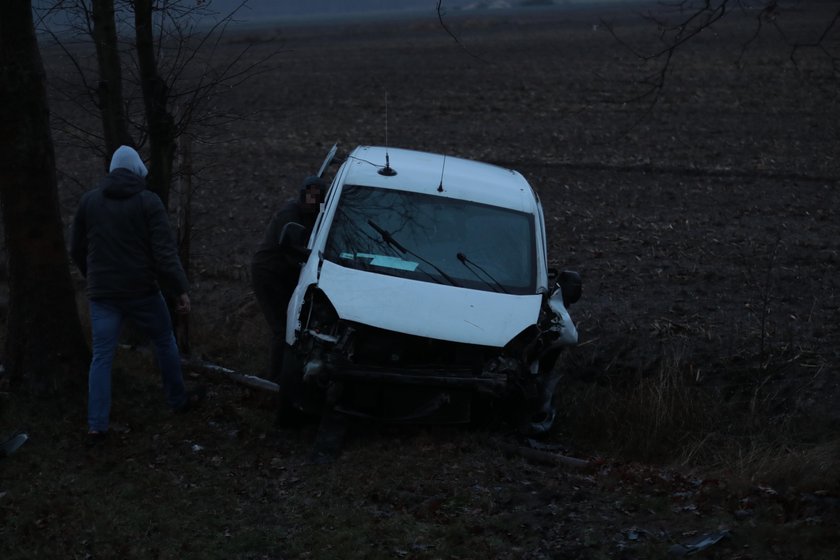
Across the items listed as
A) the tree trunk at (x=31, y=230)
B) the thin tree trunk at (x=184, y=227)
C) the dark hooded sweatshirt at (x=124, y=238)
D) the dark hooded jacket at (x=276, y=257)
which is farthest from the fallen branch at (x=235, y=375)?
the dark hooded sweatshirt at (x=124, y=238)

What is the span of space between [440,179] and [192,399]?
2690 millimetres

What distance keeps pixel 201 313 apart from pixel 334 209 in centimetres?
398

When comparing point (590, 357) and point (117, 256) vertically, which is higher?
point (117, 256)

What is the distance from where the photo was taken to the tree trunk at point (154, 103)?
9.61 metres

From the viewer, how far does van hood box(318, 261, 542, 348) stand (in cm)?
738

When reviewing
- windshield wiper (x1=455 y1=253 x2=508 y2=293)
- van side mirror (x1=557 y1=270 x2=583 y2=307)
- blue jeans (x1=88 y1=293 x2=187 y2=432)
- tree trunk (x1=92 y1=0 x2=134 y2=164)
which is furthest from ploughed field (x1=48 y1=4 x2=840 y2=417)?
blue jeans (x1=88 y1=293 x2=187 y2=432)

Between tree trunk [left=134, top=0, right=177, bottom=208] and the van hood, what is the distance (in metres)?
2.81

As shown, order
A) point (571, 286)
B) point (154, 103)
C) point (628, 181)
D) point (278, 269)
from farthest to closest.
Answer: point (628, 181) < point (154, 103) < point (278, 269) < point (571, 286)

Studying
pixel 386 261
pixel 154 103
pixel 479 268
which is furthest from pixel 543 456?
pixel 154 103

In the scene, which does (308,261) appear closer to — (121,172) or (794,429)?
(121,172)

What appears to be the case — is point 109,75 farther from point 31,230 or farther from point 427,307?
point 427,307

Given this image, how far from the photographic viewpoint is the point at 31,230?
8117 millimetres

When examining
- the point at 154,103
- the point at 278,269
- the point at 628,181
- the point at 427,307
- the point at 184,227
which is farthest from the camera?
the point at 628,181

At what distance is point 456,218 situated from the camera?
8633 mm
